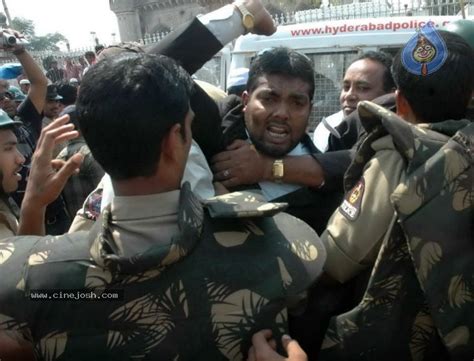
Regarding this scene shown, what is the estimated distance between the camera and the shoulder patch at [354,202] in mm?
1305

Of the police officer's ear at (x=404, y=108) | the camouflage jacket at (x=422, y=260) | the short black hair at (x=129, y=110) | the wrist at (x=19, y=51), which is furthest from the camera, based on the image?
the wrist at (x=19, y=51)

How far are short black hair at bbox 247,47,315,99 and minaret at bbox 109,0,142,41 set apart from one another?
46.6 m

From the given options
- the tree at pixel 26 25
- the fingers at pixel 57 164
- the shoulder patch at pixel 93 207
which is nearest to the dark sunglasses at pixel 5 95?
the fingers at pixel 57 164

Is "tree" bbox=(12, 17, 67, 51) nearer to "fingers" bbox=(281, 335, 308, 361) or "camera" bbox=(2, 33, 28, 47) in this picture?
"camera" bbox=(2, 33, 28, 47)

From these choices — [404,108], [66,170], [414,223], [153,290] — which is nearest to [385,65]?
[404,108]

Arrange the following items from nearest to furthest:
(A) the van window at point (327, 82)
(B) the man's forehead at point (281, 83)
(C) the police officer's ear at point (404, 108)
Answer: (C) the police officer's ear at point (404, 108) < (B) the man's forehead at point (281, 83) < (A) the van window at point (327, 82)

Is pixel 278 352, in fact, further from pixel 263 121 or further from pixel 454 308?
pixel 263 121

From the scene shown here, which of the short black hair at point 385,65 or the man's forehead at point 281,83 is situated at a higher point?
the man's forehead at point 281,83

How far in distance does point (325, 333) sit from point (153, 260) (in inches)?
26.1

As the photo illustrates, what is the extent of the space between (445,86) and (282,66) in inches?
25.4

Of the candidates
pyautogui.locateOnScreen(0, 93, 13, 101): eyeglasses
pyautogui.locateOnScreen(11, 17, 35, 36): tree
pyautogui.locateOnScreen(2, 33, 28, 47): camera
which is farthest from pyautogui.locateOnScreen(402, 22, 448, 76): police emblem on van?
pyautogui.locateOnScreen(11, 17, 35, 36): tree

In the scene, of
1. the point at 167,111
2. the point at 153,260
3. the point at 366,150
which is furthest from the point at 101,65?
the point at 366,150

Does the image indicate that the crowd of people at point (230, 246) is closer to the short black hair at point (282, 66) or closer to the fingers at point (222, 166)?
the fingers at point (222, 166)

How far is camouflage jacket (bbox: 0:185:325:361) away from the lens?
1.04 m
